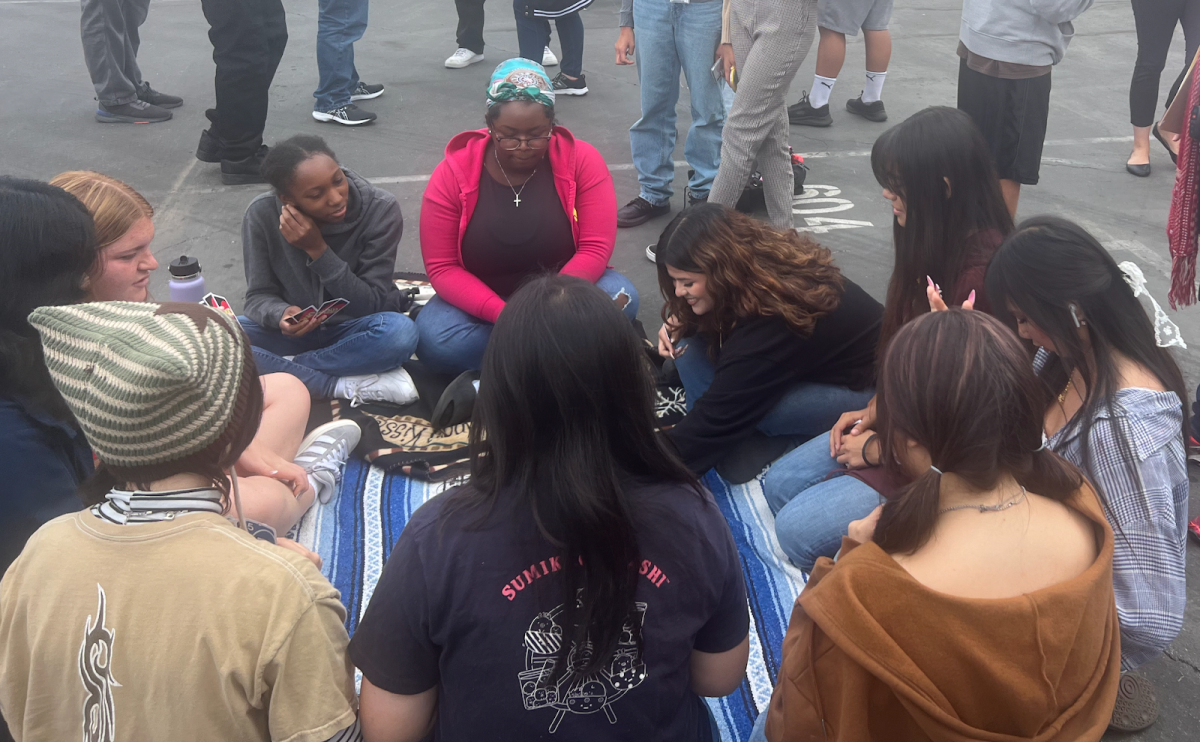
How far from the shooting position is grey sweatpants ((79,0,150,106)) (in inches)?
229

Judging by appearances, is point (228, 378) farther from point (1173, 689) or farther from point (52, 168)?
point (52, 168)

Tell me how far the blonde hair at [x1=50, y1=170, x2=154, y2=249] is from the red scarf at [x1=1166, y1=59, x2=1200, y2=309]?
3338 mm

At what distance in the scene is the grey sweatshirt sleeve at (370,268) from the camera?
3.20 meters

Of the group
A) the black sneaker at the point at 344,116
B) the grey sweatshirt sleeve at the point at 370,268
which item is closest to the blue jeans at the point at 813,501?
the grey sweatshirt sleeve at the point at 370,268

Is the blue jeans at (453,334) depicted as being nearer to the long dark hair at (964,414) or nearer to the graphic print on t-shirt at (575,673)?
the long dark hair at (964,414)

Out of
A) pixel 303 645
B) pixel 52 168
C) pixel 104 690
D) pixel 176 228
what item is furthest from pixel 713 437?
pixel 52 168

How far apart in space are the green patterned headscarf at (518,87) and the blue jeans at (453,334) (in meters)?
0.78

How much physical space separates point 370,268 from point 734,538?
1.72 m

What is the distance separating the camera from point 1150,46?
5074 mm

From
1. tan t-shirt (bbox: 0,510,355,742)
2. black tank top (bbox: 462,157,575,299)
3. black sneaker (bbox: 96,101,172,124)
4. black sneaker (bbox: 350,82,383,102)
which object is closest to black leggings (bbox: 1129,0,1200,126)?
black tank top (bbox: 462,157,575,299)

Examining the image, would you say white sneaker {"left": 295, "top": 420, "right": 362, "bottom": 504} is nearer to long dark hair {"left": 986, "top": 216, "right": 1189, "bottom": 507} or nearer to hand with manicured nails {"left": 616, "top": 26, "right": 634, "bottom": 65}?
long dark hair {"left": 986, "top": 216, "right": 1189, "bottom": 507}

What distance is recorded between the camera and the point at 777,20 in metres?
3.96

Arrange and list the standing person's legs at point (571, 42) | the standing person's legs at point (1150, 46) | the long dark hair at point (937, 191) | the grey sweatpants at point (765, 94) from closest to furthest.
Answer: the long dark hair at point (937, 191) < the grey sweatpants at point (765, 94) < the standing person's legs at point (1150, 46) < the standing person's legs at point (571, 42)

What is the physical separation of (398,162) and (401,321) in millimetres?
2517
